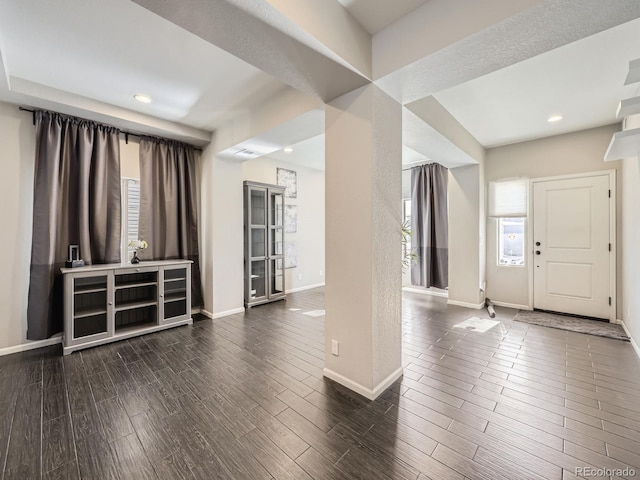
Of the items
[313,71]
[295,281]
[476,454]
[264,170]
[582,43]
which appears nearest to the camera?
[476,454]

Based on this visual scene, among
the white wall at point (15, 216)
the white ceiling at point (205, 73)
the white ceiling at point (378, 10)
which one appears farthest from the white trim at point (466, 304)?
the white wall at point (15, 216)

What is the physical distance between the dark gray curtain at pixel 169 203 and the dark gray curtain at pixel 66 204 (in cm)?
36

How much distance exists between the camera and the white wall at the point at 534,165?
153 inches

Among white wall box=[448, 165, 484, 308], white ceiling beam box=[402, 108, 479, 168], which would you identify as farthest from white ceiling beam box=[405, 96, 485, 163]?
white wall box=[448, 165, 484, 308]

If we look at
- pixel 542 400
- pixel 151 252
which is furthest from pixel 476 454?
pixel 151 252

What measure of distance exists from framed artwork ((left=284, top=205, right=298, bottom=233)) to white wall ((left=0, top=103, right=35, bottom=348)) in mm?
Result: 3835

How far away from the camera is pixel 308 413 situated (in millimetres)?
1927

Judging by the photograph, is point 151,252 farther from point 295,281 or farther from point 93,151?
point 295,281

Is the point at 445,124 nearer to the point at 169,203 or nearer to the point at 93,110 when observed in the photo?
the point at 169,203

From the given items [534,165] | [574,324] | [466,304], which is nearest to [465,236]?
[466,304]

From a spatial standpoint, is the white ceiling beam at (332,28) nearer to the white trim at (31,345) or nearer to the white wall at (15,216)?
the white wall at (15,216)

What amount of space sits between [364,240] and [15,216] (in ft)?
13.0

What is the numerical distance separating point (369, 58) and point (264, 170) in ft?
12.4

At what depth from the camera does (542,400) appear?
6.79ft
